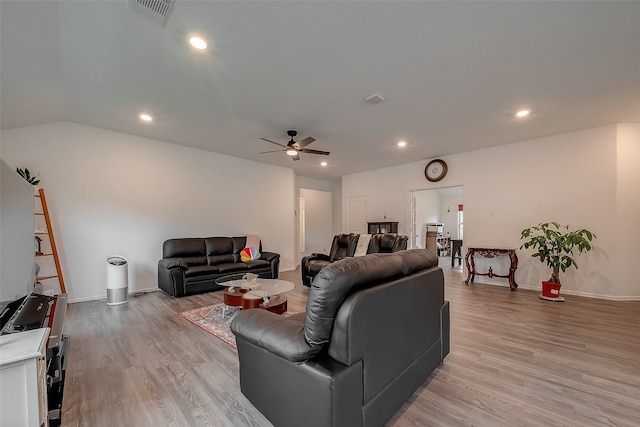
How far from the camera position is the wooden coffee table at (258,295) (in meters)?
2.99

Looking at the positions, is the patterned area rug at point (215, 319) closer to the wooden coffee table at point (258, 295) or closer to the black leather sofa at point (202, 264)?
the wooden coffee table at point (258, 295)

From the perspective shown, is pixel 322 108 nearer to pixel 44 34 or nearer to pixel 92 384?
pixel 44 34

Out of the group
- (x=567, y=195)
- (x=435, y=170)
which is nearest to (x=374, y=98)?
(x=435, y=170)

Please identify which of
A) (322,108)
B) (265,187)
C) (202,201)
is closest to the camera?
(322,108)

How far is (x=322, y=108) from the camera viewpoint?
3482 mm

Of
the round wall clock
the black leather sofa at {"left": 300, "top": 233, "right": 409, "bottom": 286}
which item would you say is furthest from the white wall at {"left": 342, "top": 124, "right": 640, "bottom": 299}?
the black leather sofa at {"left": 300, "top": 233, "right": 409, "bottom": 286}

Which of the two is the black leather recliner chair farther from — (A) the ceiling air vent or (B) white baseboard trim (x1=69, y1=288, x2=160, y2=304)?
(A) the ceiling air vent

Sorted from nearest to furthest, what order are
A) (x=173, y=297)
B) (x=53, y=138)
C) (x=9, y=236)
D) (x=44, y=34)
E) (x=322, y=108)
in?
(x=9, y=236)
(x=44, y=34)
(x=322, y=108)
(x=53, y=138)
(x=173, y=297)

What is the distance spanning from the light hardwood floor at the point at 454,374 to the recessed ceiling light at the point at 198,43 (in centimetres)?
276

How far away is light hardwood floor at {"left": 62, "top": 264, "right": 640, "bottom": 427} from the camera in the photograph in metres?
1.66

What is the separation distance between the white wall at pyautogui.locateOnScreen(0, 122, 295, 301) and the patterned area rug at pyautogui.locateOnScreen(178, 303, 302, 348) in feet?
6.09

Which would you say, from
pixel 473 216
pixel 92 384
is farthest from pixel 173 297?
→ pixel 473 216

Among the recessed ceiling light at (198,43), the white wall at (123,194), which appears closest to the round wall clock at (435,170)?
the white wall at (123,194)

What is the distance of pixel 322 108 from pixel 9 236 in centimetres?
315
